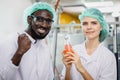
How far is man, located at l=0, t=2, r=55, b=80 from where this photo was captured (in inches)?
56.4

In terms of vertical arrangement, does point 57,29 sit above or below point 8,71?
above

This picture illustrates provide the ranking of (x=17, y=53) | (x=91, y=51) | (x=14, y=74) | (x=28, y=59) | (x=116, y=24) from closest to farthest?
(x=17, y=53), (x=14, y=74), (x=28, y=59), (x=91, y=51), (x=116, y=24)

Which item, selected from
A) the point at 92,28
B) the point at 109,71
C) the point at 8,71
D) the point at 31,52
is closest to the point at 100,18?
the point at 92,28

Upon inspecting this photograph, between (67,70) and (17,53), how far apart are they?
46 cm

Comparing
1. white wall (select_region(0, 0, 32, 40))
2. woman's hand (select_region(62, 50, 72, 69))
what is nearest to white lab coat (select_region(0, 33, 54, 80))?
woman's hand (select_region(62, 50, 72, 69))

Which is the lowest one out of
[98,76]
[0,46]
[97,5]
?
[98,76]

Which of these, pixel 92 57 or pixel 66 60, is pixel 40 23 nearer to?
pixel 66 60

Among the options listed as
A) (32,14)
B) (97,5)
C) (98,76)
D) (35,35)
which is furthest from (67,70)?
(97,5)

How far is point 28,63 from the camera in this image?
63.4 inches

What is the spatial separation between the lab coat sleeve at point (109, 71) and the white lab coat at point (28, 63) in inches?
16.0

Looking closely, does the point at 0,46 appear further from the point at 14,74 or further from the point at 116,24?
the point at 116,24

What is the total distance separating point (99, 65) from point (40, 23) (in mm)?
550

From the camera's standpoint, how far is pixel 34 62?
164 cm

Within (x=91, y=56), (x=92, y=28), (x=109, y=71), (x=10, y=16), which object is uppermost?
(x=10, y=16)
